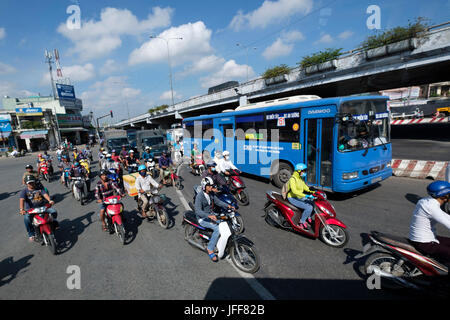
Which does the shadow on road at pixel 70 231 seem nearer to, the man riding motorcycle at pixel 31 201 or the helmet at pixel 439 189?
the man riding motorcycle at pixel 31 201

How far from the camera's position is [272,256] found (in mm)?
4121

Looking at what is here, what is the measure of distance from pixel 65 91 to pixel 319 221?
6520 centimetres

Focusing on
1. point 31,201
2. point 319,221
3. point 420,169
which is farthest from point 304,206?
point 420,169

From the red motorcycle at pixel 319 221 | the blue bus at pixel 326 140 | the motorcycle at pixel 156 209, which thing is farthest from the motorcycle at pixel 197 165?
the red motorcycle at pixel 319 221

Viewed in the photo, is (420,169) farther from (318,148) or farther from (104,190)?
(104,190)

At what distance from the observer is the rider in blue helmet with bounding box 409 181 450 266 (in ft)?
9.14

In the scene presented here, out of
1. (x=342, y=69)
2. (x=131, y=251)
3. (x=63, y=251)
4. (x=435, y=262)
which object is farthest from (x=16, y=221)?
(x=342, y=69)

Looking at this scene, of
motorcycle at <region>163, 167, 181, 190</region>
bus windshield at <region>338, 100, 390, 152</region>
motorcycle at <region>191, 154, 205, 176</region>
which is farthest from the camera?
motorcycle at <region>191, 154, 205, 176</region>

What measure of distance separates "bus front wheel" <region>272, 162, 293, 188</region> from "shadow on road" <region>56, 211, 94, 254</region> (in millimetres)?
6606

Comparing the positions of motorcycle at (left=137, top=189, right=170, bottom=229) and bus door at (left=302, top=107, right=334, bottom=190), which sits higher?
bus door at (left=302, top=107, right=334, bottom=190)

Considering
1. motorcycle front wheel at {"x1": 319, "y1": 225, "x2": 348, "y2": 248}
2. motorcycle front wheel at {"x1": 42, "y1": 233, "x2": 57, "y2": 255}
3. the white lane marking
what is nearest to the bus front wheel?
motorcycle front wheel at {"x1": 319, "y1": 225, "x2": 348, "y2": 248}

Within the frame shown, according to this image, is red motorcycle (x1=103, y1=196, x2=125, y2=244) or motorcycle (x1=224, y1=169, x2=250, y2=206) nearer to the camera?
red motorcycle (x1=103, y1=196, x2=125, y2=244)

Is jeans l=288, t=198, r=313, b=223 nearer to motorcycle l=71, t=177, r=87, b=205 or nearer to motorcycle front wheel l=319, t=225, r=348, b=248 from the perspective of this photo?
motorcycle front wheel l=319, t=225, r=348, b=248

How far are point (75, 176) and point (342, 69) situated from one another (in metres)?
17.7
